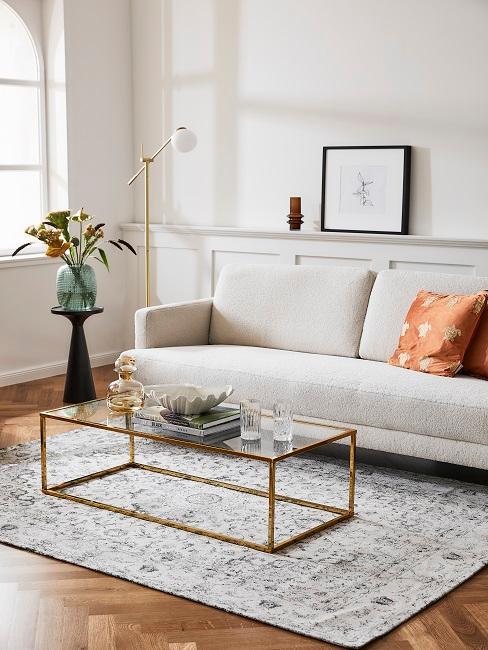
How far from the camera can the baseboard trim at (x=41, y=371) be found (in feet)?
18.4

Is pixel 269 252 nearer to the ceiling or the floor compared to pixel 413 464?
nearer to the ceiling

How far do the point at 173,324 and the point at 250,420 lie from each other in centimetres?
147

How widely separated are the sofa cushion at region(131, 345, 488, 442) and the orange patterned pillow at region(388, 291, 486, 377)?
7 centimetres

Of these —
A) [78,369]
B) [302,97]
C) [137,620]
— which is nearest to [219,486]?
[137,620]

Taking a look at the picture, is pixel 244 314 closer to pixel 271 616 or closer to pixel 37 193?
pixel 37 193

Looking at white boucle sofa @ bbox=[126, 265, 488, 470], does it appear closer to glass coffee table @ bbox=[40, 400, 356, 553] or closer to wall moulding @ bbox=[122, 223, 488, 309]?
glass coffee table @ bbox=[40, 400, 356, 553]

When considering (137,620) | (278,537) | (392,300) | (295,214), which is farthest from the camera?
(295,214)

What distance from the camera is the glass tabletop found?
317cm

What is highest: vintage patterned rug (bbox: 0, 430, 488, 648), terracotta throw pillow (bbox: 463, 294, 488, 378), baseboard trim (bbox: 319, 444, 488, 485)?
terracotta throw pillow (bbox: 463, 294, 488, 378)

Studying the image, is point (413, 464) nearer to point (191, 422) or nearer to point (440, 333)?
point (440, 333)

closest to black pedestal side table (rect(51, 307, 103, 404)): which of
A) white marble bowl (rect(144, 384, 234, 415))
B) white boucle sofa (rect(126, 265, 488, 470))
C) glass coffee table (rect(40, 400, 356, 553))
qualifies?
white boucle sofa (rect(126, 265, 488, 470))

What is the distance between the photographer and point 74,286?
5156 millimetres

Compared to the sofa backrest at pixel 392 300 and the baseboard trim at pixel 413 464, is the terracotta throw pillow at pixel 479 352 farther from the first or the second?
the baseboard trim at pixel 413 464

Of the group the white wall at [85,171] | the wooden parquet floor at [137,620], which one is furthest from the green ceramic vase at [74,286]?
the wooden parquet floor at [137,620]
